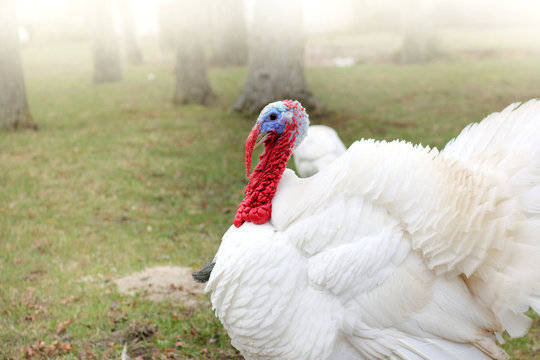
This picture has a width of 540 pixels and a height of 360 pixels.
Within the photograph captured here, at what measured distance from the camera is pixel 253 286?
2887 millimetres

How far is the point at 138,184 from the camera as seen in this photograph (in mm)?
8203

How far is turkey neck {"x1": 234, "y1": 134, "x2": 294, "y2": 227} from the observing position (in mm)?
3129

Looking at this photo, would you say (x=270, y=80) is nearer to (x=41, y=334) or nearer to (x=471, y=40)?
(x=41, y=334)

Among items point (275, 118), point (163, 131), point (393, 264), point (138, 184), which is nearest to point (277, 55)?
point (163, 131)

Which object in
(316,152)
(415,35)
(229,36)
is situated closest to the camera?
(316,152)

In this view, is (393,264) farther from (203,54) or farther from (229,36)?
(229,36)

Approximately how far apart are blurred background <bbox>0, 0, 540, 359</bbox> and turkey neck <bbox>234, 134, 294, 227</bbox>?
1.69 metres

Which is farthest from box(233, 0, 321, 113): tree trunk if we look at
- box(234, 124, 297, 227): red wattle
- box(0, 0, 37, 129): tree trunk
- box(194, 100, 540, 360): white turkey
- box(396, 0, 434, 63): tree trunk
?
box(194, 100, 540, 360): white turkey

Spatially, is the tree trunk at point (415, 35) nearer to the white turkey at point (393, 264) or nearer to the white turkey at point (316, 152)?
the white turkey at point (316, 152)

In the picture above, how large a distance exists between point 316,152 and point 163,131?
5.48 m

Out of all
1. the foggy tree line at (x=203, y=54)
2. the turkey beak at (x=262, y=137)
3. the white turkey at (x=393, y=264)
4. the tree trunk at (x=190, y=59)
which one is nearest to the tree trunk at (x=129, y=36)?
the foggy tree line at (x=203, y=54)

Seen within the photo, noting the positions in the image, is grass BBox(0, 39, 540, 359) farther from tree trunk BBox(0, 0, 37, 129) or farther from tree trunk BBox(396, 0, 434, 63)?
tree trunk BBox(396, 0, 434, 63)

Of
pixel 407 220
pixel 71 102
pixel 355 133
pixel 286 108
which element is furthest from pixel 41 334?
pixel 71 102

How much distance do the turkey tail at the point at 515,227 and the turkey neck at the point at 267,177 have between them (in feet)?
3.13
